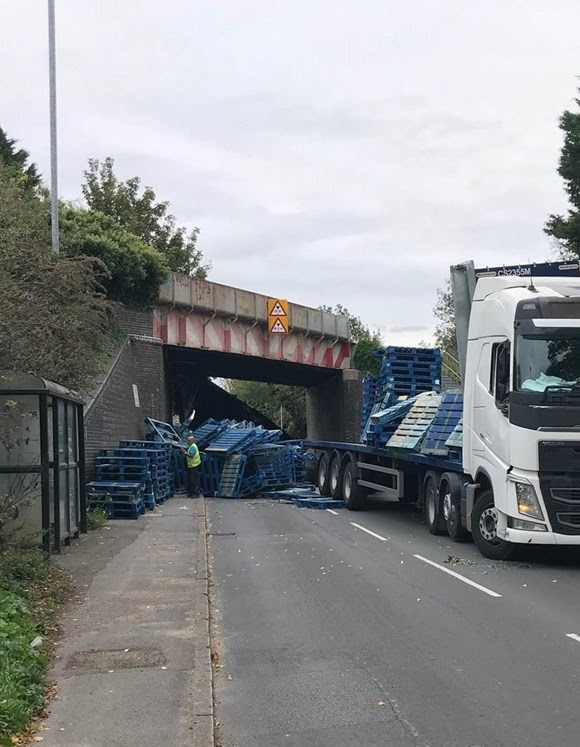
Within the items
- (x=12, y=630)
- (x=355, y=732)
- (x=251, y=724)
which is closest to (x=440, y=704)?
(x=355, y=732)

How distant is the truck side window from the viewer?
Answer: 1187 cm

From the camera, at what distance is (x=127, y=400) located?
2475 centimetres

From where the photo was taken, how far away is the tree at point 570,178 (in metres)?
31.3

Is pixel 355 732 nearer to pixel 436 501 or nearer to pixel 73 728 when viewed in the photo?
pixel 73 728

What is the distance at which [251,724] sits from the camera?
225 inches

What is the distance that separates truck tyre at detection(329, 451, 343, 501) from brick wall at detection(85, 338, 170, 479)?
5745 millimetres

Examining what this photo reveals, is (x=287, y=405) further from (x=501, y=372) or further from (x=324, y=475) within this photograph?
(x=501, y=372)

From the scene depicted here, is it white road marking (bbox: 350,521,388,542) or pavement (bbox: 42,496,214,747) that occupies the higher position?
pavement (bbox: 42,496,214,747)

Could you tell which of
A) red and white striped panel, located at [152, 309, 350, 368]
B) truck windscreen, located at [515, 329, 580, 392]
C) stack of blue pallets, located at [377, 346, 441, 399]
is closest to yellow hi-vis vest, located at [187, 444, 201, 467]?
red and white striped panel, located at [152, 309, 350, 368]

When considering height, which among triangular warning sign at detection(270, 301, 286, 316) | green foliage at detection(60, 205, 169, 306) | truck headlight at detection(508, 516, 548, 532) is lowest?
truck headlight at detection(508, 516, 548, 532)

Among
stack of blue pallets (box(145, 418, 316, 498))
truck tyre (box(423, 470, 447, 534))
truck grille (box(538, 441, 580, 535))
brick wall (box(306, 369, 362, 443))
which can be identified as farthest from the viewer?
brick wall (box(306, 369, 362, 443))

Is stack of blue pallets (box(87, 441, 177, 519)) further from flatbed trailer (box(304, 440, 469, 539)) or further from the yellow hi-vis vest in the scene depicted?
flatbed trailer (box(304, 440, 469, 539))

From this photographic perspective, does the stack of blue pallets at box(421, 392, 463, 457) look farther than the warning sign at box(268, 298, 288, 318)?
No

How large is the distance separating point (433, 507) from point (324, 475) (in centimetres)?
826
